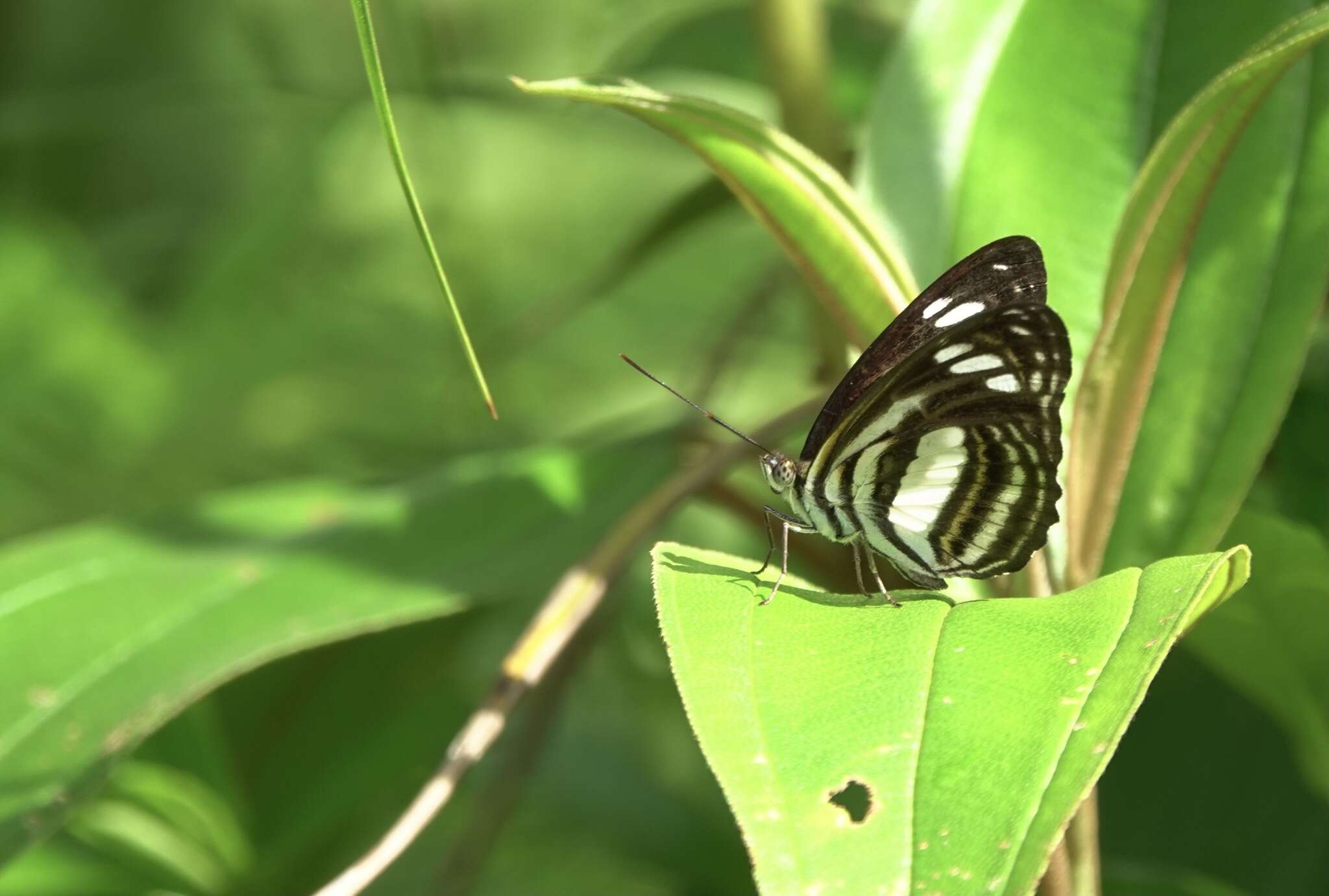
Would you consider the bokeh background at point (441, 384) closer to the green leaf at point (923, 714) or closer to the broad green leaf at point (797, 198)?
the broad green leaf at point (797, 198)

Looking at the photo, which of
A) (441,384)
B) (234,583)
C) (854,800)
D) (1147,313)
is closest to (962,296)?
(1147,313)

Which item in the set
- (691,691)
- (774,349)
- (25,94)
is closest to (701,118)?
(691,691)

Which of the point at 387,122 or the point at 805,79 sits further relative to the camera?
the point at 805,79

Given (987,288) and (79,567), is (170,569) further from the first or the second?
(987,288)

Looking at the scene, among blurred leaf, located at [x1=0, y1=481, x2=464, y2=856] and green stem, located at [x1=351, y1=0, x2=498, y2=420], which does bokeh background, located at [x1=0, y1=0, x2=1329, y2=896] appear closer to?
blurred leaf, located at [x1=0, y1=481, x2=464, y2=856]

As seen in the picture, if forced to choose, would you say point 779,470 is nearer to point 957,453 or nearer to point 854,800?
point 957,453

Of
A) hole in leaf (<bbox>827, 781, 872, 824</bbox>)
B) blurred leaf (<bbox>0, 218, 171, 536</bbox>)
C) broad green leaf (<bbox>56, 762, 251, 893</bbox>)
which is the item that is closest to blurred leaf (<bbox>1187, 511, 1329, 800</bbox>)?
hole in leaf (<bbox>827, 781, 872, 824</bbox>)
